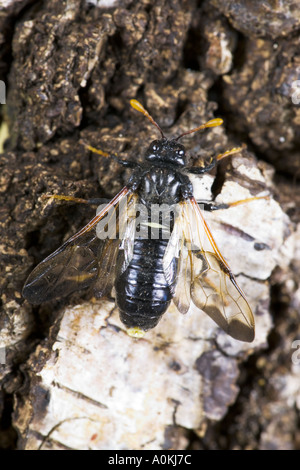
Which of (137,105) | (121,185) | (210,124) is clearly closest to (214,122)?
(210,124)

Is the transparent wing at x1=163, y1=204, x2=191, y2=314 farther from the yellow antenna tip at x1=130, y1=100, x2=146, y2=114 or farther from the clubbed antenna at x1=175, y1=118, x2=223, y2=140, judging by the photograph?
the yellow antenna tip at x1=130, y1=100, x2=146, y2=114

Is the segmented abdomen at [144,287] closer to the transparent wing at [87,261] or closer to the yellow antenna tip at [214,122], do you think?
the transparent wing at [87,261]


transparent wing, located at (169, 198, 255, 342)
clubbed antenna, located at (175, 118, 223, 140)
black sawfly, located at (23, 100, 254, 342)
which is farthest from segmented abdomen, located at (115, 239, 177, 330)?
clubbed antenna, located at (175, 118, 223, 140)

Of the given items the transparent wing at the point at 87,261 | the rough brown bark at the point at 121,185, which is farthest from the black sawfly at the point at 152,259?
the rough brown bark at the point at 121,185

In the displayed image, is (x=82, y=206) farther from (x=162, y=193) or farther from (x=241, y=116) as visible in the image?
(x=241, y=116)

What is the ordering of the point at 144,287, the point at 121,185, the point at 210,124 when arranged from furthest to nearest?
the point at 121,185
the point at 210,124
the point at 144,287

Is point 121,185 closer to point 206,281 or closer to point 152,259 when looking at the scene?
point 152,259

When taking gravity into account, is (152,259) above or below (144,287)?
above
